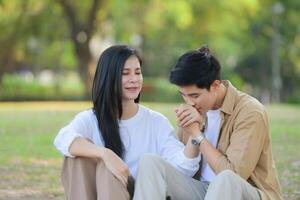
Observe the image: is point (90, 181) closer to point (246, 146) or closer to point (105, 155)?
point (105, 155)

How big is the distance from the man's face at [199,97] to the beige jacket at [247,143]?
0.08 meters

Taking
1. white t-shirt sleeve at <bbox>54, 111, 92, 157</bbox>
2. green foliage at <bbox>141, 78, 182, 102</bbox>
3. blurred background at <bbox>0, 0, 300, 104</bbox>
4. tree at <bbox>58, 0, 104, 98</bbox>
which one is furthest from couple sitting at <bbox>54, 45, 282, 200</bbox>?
green foliage at <bbox>141, 78, 182, 102</bbox>

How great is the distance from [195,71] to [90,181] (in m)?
0.91

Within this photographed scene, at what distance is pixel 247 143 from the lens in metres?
3.89

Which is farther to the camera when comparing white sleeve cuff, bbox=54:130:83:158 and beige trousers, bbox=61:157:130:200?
white sleeve cuff, bbox=54:130:83:158

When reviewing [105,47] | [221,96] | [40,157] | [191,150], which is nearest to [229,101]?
[221,96]

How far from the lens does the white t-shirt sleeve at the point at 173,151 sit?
4207 mm

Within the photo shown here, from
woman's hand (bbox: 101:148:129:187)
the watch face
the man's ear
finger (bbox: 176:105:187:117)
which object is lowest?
woman's hand (bbox: 101:148:129:187)

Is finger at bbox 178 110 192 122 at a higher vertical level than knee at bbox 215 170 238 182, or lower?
higher

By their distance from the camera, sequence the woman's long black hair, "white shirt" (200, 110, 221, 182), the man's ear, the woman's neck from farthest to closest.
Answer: the woman's neck → the woman's long black hair → "white shirt" (200, 110, 221, 182) → the man's ear

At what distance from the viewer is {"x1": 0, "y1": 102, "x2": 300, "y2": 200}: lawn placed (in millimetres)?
6605

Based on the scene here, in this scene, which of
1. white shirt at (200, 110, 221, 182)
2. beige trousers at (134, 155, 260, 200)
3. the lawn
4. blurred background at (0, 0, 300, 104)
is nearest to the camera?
beige trousers at (134, 155, 260, 200)

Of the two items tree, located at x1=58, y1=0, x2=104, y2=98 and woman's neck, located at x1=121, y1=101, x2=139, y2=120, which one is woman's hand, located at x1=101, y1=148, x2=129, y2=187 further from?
tree, located at x1=58, y1=0, x2=104, y2=98

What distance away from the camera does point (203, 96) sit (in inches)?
157
